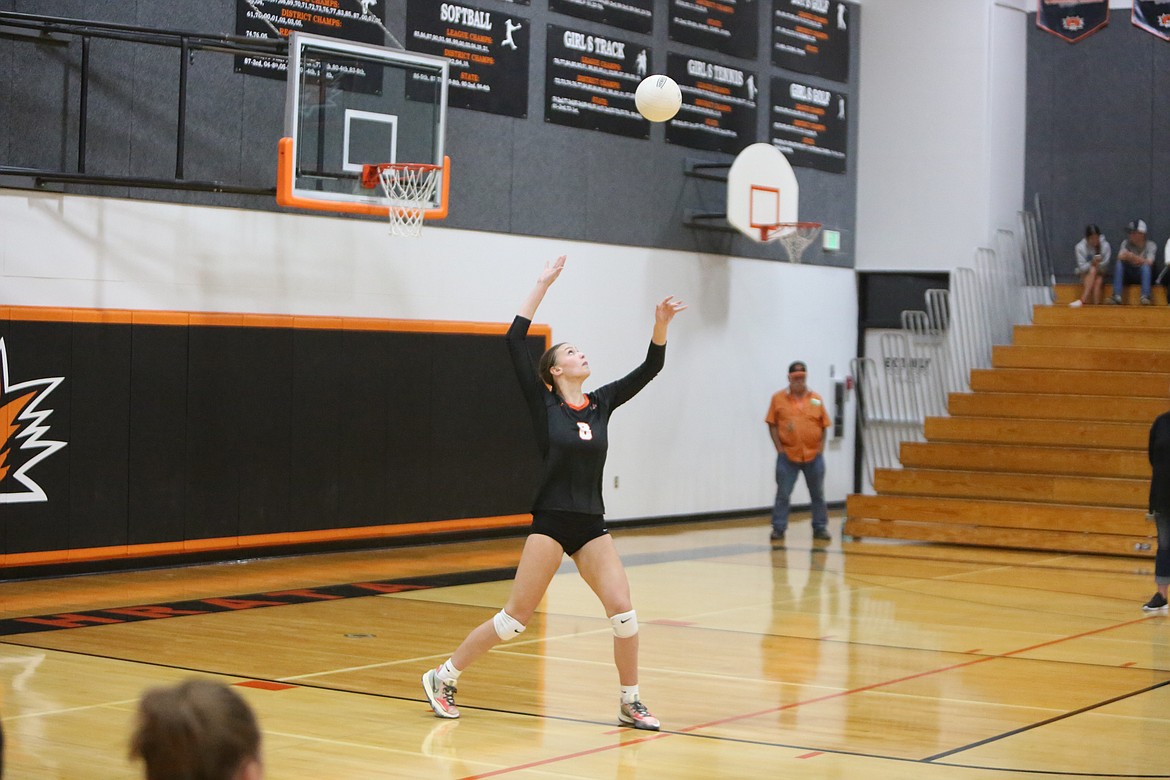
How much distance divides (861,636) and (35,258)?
7.64 meters

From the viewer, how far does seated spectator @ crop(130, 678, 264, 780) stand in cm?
234

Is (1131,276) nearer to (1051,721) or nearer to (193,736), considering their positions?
(1051,721)

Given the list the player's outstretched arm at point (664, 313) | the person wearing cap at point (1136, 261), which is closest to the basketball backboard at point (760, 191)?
the person wearing cap at point (1136, 261)

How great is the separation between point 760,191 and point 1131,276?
19.7 ft

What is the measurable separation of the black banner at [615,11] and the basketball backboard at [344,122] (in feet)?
13.5

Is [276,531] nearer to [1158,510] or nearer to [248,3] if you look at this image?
[248,3]

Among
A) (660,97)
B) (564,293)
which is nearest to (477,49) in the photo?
(564,293)

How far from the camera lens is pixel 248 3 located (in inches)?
556

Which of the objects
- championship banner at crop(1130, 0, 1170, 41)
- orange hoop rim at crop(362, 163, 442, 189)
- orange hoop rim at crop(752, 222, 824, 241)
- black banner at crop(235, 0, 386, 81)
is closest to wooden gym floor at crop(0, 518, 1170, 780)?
orange hoop rim at crop(362, 163, 442, 189)

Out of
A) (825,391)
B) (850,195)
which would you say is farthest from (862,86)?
(825,391)

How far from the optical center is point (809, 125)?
21.7 meters

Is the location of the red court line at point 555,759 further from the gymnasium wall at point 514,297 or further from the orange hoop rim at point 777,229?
the orange hoop rim at point 777,229

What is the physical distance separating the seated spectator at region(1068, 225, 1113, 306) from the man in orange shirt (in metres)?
5.94

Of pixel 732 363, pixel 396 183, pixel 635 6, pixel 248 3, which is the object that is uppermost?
pixel 635 6
